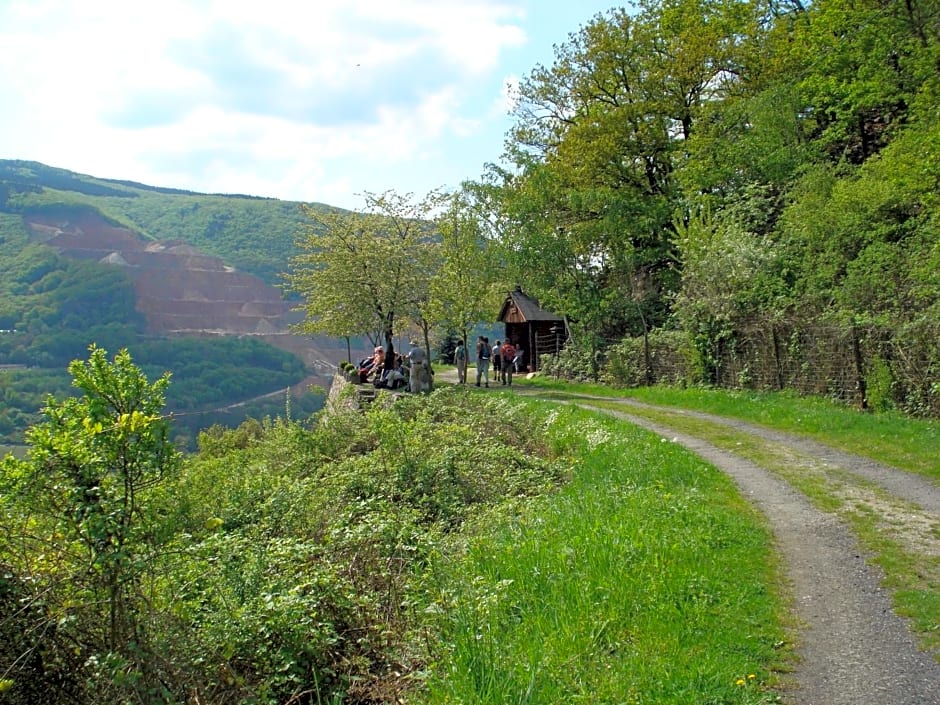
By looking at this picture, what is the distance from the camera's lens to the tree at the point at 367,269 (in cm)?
3375

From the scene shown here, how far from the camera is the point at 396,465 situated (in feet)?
39.8

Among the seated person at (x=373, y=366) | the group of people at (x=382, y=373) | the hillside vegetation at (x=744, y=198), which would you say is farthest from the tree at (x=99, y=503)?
the seated person at (x=373, y=366)

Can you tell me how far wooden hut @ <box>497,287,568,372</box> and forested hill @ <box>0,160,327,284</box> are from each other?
53149 mm

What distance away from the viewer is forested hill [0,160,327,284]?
108 metres

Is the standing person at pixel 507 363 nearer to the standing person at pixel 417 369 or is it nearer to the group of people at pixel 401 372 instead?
the group of people at pixel 401 372

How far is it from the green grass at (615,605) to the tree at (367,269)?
22.1m

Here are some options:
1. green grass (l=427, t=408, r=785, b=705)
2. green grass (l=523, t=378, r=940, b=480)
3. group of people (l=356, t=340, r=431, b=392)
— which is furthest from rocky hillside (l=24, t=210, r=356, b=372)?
green grass (l=427, t=408, r=785, b=705)

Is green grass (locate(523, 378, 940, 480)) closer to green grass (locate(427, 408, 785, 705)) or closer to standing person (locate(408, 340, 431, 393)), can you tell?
green grass (locate(427, 408, 785, 705))

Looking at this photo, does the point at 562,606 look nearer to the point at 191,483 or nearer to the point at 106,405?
the point at 106,405

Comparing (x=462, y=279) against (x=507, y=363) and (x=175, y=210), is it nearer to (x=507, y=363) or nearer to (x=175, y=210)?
(x=507, y=363)

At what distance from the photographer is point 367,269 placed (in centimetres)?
3397

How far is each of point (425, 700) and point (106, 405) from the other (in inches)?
111

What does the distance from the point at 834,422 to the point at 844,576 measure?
8314 mm

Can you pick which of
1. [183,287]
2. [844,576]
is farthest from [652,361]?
[183,287]
